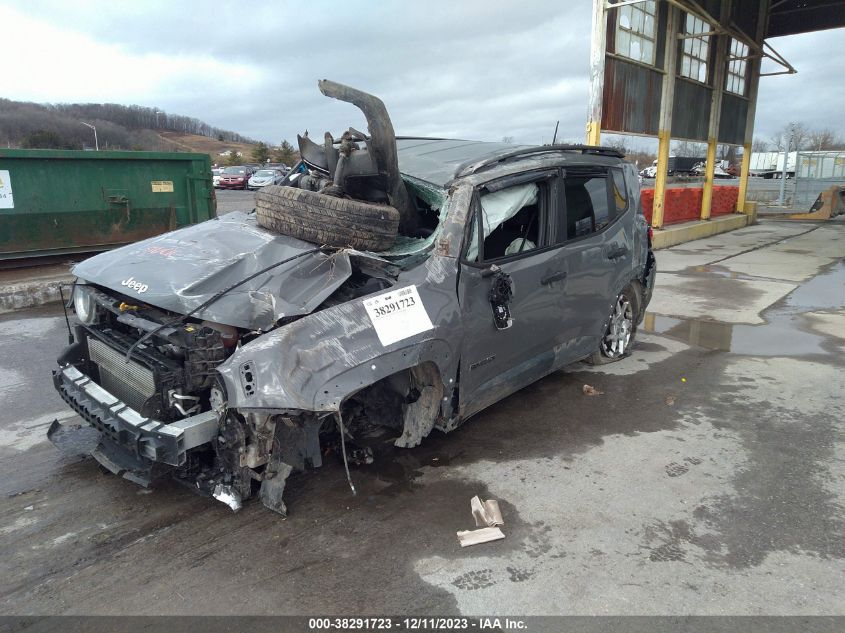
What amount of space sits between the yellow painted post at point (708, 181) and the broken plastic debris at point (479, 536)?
53.2 ft

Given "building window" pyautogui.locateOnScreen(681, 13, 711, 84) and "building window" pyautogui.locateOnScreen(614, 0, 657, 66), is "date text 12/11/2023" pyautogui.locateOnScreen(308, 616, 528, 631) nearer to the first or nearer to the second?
"building window" pyautogui.locateOnScreen(614, 0, 657, 66)

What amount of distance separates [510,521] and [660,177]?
1253 cm

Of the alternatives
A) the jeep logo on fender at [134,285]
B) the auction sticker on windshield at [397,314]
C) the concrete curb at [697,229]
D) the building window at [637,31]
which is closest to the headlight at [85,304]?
the jeep logo on fender at [134,285]

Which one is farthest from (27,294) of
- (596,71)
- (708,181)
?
(708,181)

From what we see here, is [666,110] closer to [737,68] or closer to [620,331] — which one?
[737,68]

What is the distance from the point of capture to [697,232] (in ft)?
52.0

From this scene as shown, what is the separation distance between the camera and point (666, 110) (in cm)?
1416

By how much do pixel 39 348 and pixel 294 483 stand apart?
4.03 metres

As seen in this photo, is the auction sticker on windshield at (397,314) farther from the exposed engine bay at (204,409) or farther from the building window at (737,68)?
the building window at (737,68)

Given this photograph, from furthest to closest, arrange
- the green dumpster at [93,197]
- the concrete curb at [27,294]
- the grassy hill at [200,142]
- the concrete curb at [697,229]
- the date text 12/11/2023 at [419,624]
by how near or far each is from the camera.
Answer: the grassy hill at [200,142], the concrete curb at [697,229], the green dumpster at [93,197], the concrete curb at [27,294], the date text 12/11/2023 at [419,624]

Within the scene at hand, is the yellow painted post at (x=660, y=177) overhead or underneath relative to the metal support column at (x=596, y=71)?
underneath

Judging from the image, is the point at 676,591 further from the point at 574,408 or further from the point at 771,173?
the point at 771,173

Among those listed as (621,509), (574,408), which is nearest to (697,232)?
(574,408)

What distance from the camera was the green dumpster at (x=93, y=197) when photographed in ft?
27.8
